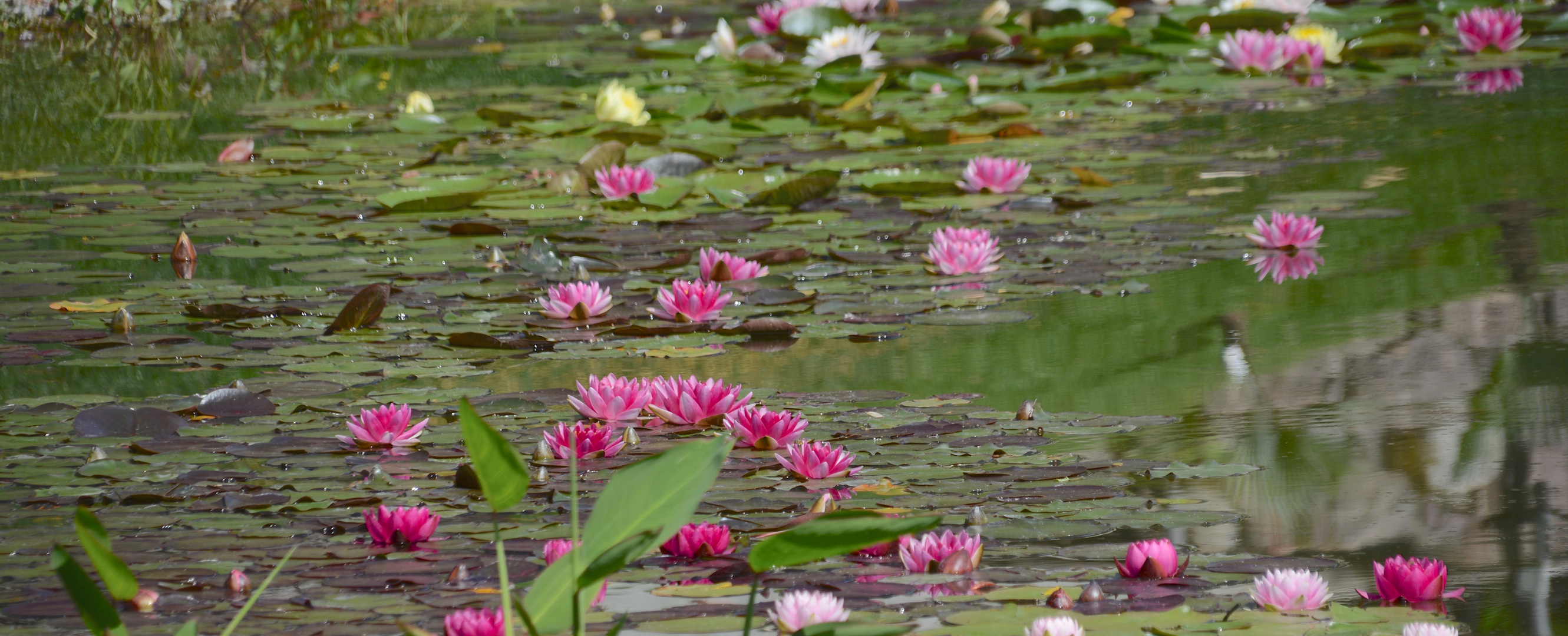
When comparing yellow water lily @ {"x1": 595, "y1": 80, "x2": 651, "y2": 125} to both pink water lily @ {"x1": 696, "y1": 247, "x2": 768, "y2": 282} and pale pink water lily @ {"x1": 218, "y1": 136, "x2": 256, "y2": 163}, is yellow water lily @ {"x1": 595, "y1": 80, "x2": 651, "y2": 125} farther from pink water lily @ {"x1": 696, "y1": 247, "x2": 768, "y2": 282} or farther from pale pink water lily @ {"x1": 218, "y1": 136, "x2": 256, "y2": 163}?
pink water lily @ {"x1": 696, "y1": 247, "x2": 768, "y2": 282}

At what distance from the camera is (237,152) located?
443 cm

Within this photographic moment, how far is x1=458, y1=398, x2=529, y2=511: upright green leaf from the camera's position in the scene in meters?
1.12

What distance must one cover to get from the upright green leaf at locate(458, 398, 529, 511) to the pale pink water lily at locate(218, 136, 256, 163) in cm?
354

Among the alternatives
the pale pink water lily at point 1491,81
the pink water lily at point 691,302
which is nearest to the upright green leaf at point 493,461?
the pink water lily at point 691,302

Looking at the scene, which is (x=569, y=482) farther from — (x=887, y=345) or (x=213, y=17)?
(x=213, y=17)

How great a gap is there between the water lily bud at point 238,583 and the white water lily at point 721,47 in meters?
4.63

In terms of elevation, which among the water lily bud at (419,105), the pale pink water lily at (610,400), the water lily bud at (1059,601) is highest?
the water lily bud at (419,105)

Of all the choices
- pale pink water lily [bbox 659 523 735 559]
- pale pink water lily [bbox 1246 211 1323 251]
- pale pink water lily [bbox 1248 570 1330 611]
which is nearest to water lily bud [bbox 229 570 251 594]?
pale pink water lily [bbox 659 523 735 559]

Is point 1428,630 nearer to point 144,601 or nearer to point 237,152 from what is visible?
point 144,601

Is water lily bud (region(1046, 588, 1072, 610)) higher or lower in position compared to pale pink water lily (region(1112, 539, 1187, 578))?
lower

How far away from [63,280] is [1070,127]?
110 inches

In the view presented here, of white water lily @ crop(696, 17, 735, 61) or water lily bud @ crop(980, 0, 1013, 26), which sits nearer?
white water lily @ crop(696, 17, 735, 61)

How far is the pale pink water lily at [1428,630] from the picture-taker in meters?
1.34

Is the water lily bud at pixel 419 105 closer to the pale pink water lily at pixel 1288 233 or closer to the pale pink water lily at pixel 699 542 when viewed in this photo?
the pale pink water lily at pixel 1288 233
